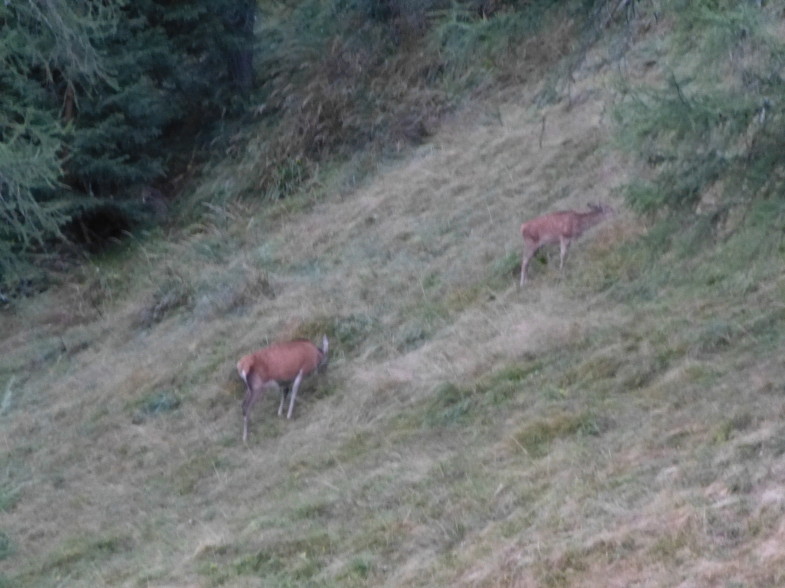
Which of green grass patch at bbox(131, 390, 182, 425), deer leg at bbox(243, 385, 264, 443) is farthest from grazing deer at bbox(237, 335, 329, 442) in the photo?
green grass patch at bbox(131, 390, 182, 425)

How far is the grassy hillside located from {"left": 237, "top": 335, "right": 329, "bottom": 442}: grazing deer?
21 cm

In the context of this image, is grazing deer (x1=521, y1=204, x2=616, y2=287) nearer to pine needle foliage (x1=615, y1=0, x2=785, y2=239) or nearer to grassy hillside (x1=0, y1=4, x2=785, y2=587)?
grassy hillside (x1=0, y1=4, x2=785, y2=587)

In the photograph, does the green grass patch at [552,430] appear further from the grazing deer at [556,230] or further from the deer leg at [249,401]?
the grazing deer at [556,230]

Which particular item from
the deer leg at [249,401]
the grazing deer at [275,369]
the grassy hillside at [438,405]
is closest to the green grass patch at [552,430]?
the grassy hillside at [438,405]

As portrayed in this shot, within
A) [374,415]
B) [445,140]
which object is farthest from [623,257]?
[445,140]

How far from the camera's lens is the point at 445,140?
17.2 metres

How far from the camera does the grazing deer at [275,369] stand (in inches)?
426

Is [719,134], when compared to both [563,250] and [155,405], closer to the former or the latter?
[563,250]

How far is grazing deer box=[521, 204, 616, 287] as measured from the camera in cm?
1169

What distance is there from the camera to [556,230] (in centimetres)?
1169

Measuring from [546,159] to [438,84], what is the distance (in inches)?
200

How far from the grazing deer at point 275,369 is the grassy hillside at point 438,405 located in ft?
0.69

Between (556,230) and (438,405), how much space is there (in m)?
2.76

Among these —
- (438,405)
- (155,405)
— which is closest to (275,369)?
(155,405)
